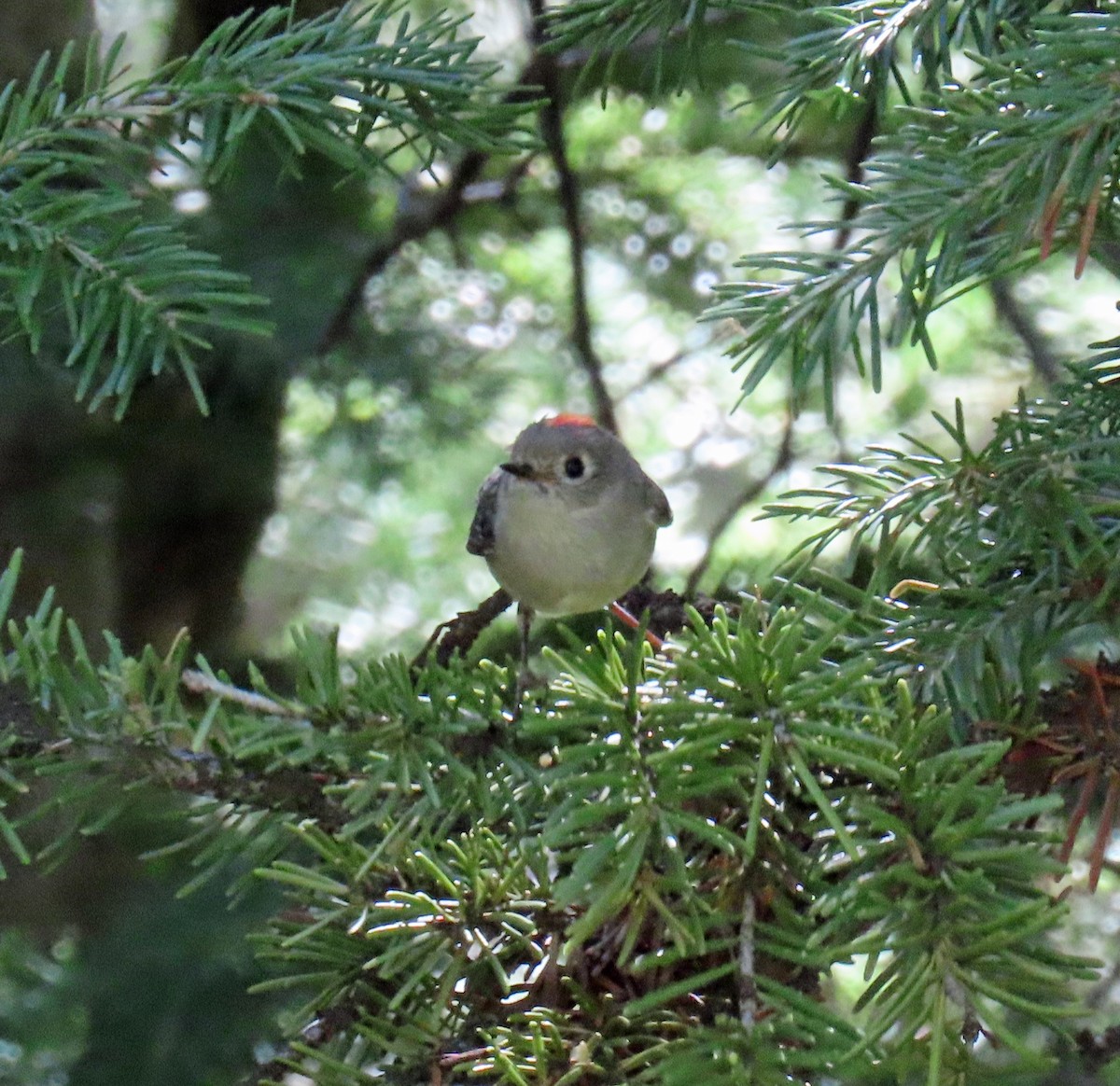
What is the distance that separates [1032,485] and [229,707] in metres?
0.53

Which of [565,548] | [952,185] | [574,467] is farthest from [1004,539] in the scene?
[574,467]

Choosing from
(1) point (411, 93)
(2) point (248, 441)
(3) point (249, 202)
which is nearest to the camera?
(1) point (411, 93)

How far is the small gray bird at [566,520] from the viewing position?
5.24ft

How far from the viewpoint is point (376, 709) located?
77 cm

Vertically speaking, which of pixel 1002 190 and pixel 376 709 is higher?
pixel 1002 190

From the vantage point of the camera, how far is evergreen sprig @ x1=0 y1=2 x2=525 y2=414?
2.85 feet

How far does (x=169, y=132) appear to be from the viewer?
3.46 feet

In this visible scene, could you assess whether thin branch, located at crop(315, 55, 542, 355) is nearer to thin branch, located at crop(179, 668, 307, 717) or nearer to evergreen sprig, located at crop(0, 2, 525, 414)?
evergreen sprig, located at crop(0, 2, 525, 414)

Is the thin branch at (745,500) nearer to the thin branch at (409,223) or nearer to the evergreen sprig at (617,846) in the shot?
the thin branch at (409,223)

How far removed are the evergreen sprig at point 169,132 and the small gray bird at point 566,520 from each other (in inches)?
25.5

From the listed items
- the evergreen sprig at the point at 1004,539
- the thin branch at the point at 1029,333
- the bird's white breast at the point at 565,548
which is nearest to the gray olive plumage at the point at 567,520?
the bird's white breast at the point at 565,548

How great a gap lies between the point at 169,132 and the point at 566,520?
0.75 meters

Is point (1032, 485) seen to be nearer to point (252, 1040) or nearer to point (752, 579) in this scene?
point (752, 579)

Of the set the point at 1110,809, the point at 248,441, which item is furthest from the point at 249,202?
the point at 1110,809
